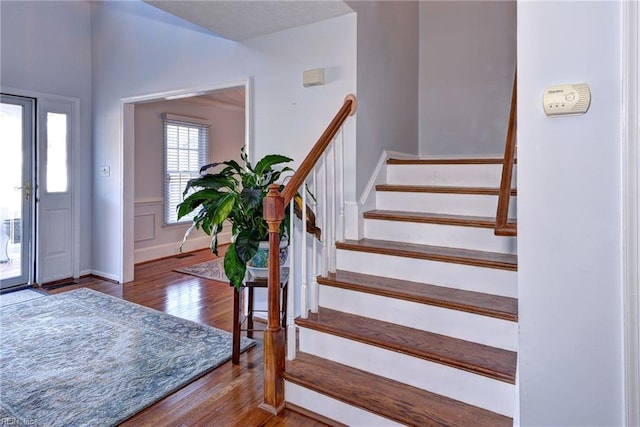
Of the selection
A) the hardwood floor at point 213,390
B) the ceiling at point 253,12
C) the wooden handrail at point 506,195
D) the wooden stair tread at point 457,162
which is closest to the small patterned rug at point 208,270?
the hardwood floor at point 213,390

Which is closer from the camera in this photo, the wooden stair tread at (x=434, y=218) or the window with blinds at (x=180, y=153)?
the wooden stair tread at (x=434, y=218)

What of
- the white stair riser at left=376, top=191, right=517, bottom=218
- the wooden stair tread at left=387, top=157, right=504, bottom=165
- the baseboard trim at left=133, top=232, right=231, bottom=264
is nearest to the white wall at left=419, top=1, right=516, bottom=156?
the wooden stair tread at left=387, top=157, right=504, bottom=165

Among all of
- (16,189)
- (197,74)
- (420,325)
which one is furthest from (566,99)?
(16,189)

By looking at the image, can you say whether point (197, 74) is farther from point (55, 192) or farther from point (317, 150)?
point (55, 192)

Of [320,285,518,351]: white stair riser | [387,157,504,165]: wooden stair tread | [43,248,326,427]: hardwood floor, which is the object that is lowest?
[43,248,326,427]: hardwood floor

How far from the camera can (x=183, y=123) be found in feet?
18.3

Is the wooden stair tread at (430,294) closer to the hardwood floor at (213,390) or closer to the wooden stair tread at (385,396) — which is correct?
the wooden stair tread at (385,396)

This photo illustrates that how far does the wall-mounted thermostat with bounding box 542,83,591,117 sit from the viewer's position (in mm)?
1087

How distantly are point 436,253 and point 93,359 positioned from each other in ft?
7.42

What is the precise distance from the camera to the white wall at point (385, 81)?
2582 millimetres

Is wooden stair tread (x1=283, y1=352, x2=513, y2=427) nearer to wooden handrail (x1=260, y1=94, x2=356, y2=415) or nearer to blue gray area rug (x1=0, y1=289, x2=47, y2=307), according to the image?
wooden handrail (x1=260, y1=94, x2=356, y2=415)

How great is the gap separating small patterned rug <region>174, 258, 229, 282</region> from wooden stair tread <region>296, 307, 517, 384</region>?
2467mm

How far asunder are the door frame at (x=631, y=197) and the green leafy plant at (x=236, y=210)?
5.17 ft

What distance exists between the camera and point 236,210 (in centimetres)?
229
